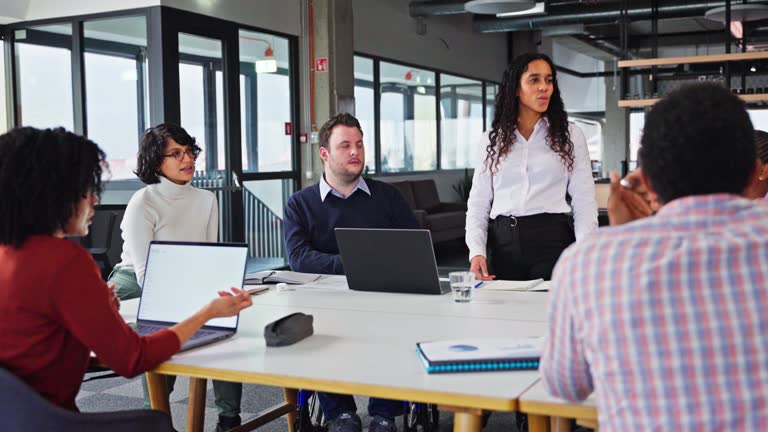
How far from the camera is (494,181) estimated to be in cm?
346

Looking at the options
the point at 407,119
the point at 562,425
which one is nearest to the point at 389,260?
the point at 562,425

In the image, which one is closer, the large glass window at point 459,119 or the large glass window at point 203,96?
the large glass window at point 203,96

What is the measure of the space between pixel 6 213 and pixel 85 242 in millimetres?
4565

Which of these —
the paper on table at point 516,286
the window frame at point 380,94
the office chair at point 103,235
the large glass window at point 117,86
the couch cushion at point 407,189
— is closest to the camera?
the paper on table at point 516,286

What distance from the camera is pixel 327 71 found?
8.19 m

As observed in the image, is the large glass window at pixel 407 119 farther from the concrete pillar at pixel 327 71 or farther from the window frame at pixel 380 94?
the concrete pillar at pixel 327 71

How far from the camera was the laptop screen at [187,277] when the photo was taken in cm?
226

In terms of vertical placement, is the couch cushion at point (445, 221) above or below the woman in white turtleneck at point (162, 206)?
below

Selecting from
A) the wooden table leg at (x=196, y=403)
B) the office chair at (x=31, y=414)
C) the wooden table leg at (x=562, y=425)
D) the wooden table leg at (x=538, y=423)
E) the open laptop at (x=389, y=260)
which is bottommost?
the wooden table leg at (x=196, y=403)

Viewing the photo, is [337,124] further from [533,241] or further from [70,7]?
[70,7]

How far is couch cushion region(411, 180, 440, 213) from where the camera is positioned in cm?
1019

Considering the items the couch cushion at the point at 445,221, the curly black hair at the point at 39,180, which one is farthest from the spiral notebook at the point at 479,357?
the couch cushion at the point at 445,221

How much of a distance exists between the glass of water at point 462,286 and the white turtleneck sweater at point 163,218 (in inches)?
49.9

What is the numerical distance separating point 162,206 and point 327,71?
4.98 meters
